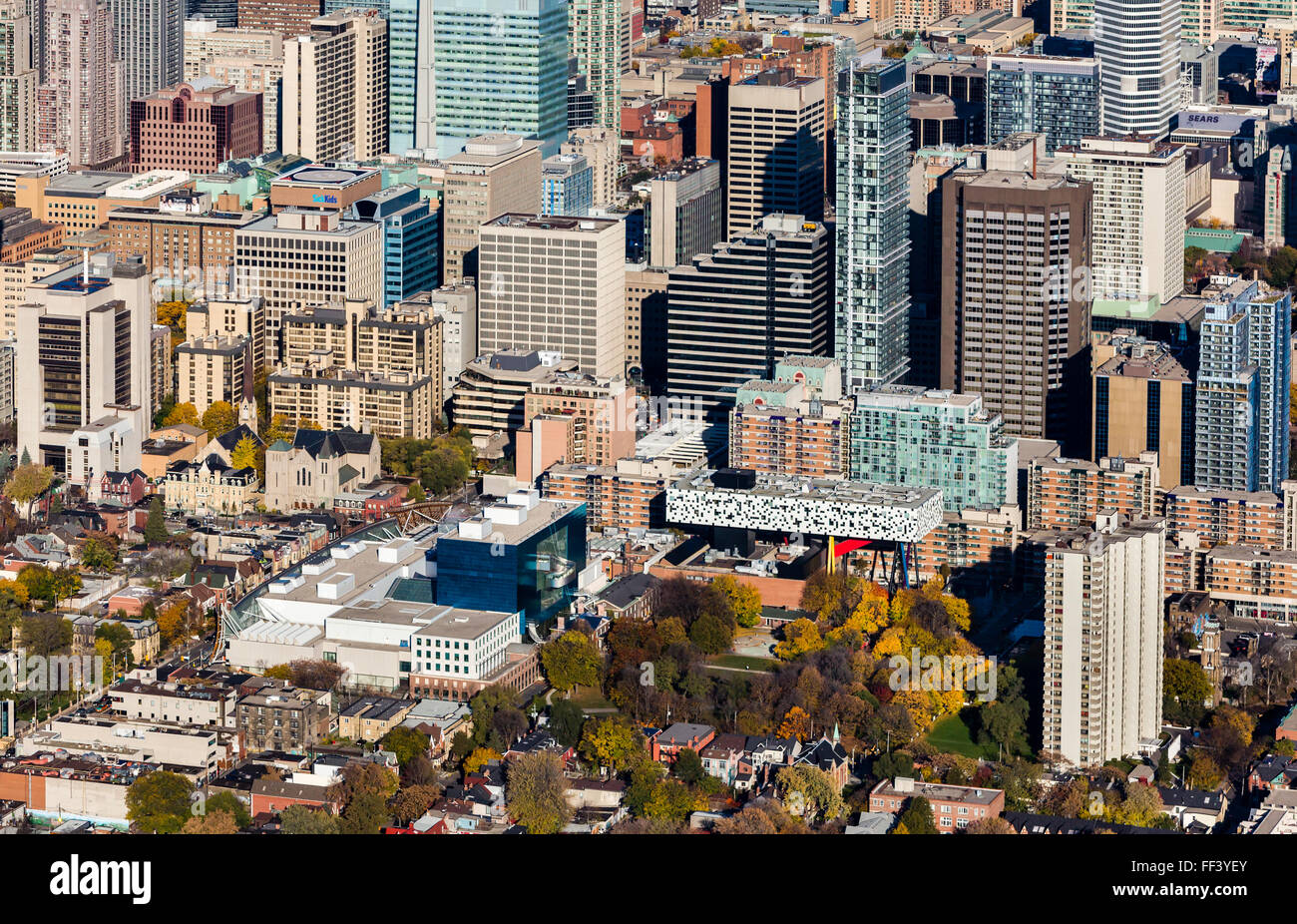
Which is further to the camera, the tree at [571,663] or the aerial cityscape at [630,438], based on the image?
the tree at [571,663]

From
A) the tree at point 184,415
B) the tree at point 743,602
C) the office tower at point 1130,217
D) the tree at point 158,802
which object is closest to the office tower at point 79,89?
the tree at point 184,415

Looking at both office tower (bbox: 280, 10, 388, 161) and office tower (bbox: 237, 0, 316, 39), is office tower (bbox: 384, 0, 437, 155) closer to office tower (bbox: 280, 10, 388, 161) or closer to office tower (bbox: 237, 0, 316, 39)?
office tower (bbox: 280, 10, 388, 161)

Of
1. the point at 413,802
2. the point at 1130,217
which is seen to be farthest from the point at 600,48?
the point at 413,802

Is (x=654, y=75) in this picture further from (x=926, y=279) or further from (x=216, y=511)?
(x=216, y=511)

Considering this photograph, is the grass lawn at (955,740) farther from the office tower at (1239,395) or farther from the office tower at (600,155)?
the office tower at (600,155)

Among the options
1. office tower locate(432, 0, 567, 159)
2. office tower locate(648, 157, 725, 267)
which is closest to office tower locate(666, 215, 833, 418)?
office tower locate(648, 157, 725, 267)

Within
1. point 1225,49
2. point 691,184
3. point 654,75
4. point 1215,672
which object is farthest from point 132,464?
point 1225,49
